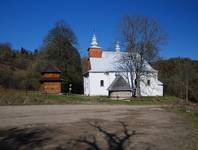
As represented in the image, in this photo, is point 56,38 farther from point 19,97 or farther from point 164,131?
point 164,131

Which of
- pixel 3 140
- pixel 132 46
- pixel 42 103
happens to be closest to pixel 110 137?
pixel 3 140

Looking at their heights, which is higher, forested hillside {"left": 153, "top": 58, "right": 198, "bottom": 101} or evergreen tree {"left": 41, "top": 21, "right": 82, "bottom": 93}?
evergreen tree {"left": 41, "top": 21, "right": 82, "bottom": 93}

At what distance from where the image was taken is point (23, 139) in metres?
10.4

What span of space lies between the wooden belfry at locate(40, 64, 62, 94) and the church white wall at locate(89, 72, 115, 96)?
6.93 meters

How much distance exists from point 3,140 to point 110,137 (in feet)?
13.7

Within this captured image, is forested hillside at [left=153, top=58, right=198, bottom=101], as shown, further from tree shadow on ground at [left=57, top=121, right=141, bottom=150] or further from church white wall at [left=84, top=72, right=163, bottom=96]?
tree shadow on ground at [left=57, top=121, right=141, bottom=150]

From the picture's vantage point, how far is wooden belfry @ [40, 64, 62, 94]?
153 ft

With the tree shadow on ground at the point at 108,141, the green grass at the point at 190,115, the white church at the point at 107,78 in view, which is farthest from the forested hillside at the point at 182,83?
the tree shadow on ground at the point at 108,141

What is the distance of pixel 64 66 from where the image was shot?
53.9m

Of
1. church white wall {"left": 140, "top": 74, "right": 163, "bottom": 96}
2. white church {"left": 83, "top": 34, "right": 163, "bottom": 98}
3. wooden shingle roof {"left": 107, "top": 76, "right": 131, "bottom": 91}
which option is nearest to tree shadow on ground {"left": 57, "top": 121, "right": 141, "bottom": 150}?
wooden shingle roof {"left": 107, "top": 76, "right": 131, "bottom": 91}

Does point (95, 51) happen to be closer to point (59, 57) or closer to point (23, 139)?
point (59, 57)

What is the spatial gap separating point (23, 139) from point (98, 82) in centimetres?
4091

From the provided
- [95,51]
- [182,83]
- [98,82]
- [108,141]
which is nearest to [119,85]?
[98,82]

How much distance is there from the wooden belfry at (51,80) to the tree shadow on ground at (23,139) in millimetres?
34158
